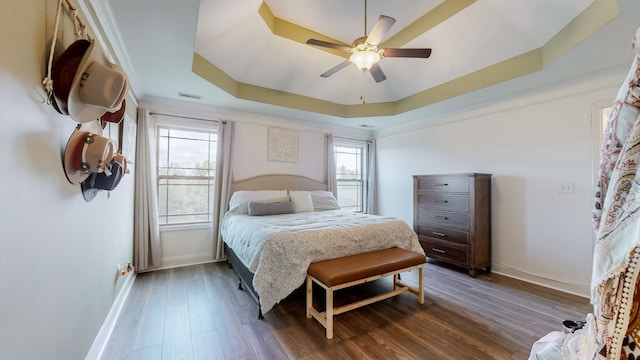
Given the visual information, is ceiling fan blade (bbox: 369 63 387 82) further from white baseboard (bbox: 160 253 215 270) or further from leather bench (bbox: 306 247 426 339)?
white baseboard (bbox: 160 253 215 270)

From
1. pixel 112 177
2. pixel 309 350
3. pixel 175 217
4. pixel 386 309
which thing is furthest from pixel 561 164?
pixel 175 217

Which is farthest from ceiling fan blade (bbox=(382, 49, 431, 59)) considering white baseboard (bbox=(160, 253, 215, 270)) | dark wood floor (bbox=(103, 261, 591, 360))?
white baseboard (bbox=(160, 253, 215, 270))

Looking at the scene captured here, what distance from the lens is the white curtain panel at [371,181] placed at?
508cm

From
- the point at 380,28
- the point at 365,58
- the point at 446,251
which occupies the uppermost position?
the point at 380,28

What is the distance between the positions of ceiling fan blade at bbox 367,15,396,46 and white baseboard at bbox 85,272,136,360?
2.96 meters

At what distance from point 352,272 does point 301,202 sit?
1927 millimetres

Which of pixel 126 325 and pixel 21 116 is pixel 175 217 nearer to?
pixel 126 325

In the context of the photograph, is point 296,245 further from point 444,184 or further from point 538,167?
point 538,167

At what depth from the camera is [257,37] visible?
290 centimetres

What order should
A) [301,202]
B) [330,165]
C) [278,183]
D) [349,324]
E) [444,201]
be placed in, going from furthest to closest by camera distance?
[330,165], [278,183], [301,202], [444,201], [349,324]

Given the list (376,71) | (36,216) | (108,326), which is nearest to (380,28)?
(376,71)

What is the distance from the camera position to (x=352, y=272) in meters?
1.96

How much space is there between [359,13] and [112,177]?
9.16 ft

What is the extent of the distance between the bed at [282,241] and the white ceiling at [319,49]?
159cm
